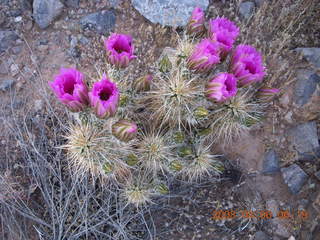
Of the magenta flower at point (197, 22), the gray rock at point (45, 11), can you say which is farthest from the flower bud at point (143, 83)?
the gray rock at point (45, 11)

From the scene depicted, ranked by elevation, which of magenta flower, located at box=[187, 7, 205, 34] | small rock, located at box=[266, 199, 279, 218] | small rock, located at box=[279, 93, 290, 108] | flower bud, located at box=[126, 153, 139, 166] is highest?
magenta flower, located at box=[187, 7, 205, 34]

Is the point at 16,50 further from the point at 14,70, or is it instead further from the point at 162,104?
the point at 162,104

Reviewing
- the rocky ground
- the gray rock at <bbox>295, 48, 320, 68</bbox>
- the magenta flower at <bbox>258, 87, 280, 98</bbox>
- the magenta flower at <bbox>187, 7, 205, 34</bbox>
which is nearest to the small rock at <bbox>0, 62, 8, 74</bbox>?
the rocky ground

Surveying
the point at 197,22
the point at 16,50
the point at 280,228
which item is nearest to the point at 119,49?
the point at 197,22

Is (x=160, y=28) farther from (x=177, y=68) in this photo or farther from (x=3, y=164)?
(x=3, y=164)

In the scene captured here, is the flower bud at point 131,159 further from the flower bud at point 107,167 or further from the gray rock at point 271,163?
the gray rock at point 271,163

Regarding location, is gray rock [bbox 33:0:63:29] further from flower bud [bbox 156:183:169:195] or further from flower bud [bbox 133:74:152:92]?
flower bud [bbox 156:183:169:195]
